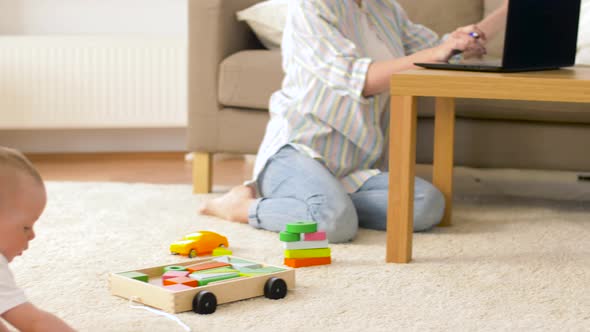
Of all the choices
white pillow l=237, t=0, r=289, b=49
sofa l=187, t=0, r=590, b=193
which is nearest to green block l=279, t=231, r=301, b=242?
sofa l=187, t=0, r=590, b=193

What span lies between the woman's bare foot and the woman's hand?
57cm

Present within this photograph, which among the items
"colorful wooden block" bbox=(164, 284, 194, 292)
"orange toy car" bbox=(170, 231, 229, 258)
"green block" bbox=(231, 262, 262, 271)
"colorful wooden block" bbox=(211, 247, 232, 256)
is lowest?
"colorful wooden block" bbox=(211, 247, 232, 256)

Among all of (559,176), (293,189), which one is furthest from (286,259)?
(559,176)

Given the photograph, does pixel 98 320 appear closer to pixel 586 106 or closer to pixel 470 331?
pixel 470 331

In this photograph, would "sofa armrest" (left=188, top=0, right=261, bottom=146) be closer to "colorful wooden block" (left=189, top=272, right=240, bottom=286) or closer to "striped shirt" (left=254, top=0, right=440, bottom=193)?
"striped shirt" (left=254, top=0, right=440, bottom=193)

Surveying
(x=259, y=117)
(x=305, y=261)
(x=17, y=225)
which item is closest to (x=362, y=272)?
(x=305, y=261)

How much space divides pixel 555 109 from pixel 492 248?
0.54 metres

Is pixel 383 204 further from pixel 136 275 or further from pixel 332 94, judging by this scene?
pixel 136 275

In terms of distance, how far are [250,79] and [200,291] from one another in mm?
1148

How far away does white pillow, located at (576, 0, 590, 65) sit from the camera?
7.50 ft

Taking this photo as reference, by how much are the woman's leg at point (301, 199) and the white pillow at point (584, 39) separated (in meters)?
0.82

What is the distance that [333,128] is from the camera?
1.99m

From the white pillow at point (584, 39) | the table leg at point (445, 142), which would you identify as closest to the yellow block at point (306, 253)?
the table leg at point (445, 142)

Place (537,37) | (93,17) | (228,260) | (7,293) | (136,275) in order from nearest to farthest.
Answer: (7,293), (136,275), (228,260), (537,37), (93,17)
